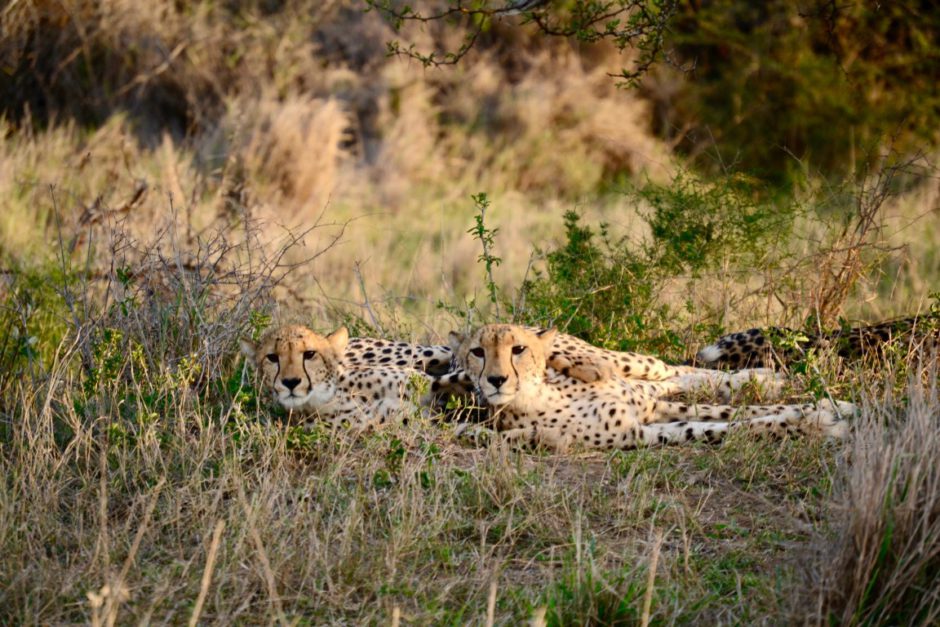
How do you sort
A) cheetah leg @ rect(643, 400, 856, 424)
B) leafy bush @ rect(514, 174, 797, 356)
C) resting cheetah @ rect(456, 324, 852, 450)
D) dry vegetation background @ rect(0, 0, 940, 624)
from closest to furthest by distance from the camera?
dry vegetation background @ rect(0, 0, 940, 624) → cheetah leg @ rect(643, 400, 856, 424) → resting cheetah @ rect(456, 324, 852, 450) → leafy bush @ rect(514, 174, 797, 356)

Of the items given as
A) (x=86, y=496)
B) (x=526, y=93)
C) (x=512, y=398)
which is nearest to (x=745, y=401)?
(x=512, y=398)

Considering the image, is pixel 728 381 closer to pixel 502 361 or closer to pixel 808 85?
pixel 502 361

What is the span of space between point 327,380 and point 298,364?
0.18 meters

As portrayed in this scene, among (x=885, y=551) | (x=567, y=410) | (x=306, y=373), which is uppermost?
(x=885, y=551)

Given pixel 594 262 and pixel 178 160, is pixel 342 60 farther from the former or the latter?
pixel 594 262

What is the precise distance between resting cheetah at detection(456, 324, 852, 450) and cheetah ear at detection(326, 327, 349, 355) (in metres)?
0.46

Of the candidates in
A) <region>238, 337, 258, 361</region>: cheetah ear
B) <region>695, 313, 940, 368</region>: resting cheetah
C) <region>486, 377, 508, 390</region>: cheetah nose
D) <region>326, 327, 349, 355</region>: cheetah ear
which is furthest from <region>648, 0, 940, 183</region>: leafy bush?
<region>238, 337, 258, 361</region>: cheetah ear

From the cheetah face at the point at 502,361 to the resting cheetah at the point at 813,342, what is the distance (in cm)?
95

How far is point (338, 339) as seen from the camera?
4.92 metres

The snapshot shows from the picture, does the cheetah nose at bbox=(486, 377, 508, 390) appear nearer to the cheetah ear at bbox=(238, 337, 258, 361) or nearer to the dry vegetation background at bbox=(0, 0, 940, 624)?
the dry vegetation background at bbox=(0, 0, 940, 624)

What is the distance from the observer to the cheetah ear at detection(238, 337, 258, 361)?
479cm

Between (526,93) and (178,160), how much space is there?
4350mm

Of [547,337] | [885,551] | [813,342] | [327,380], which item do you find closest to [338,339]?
[327,380]

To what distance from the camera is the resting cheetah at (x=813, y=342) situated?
492 centimetres
